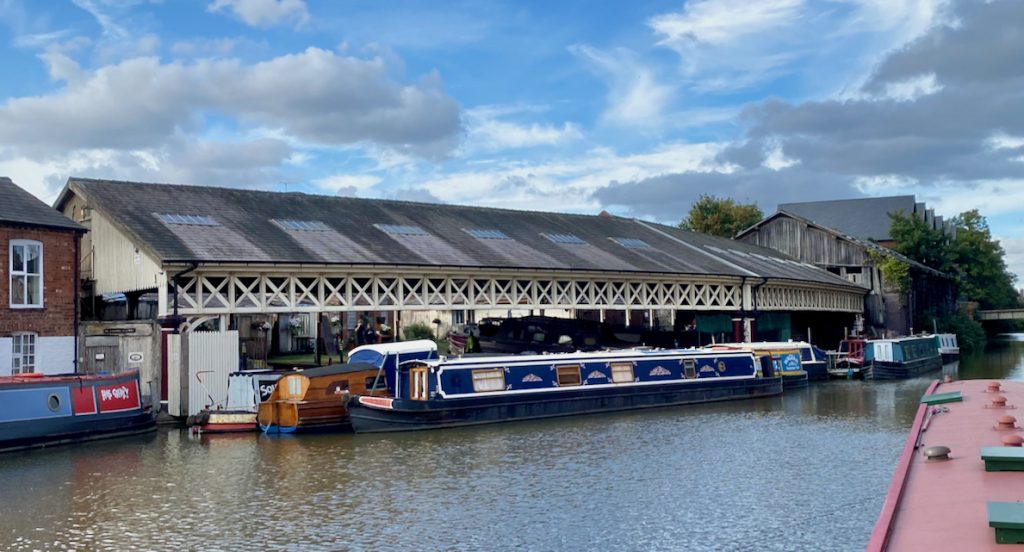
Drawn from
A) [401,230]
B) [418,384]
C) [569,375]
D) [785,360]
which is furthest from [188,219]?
[785,360]

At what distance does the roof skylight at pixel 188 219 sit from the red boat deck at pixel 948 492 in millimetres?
21869

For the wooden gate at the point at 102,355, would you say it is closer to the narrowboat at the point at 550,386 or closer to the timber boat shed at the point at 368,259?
the timber boat shed at the point at 368,259

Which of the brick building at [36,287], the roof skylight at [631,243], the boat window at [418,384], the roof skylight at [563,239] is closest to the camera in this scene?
the brick building at [36,287]

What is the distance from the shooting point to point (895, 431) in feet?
79.8

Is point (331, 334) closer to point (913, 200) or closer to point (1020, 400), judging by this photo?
point (1020, 400)

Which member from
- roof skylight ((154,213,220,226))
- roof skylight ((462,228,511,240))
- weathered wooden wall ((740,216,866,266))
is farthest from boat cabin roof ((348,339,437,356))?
weathered wooden wall ((740,216,866,266))

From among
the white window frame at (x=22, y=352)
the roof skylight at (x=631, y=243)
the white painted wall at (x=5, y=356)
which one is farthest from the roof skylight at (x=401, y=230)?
the white painted wall at (x=5, y=356)

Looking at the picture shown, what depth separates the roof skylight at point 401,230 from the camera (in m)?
33.9

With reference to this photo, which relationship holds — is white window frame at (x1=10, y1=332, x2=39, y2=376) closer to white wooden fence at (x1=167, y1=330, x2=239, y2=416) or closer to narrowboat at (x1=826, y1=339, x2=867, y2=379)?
white wooden fence at (x1=167, y1=330, x2=239, y2=416)

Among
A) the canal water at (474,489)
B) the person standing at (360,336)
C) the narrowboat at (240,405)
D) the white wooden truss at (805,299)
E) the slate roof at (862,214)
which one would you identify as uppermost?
the slate roof at (862,214)

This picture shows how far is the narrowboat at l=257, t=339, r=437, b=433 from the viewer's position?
988 inches

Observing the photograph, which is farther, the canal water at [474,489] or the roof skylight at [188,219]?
the roof skylight at [188,219]

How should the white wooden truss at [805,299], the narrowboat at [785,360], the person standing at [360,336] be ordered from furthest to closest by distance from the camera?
the white wooden truss at [805,299]
the person standing at [360,336]
the narrowboat at [785,360]

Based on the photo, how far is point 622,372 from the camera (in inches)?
1193
